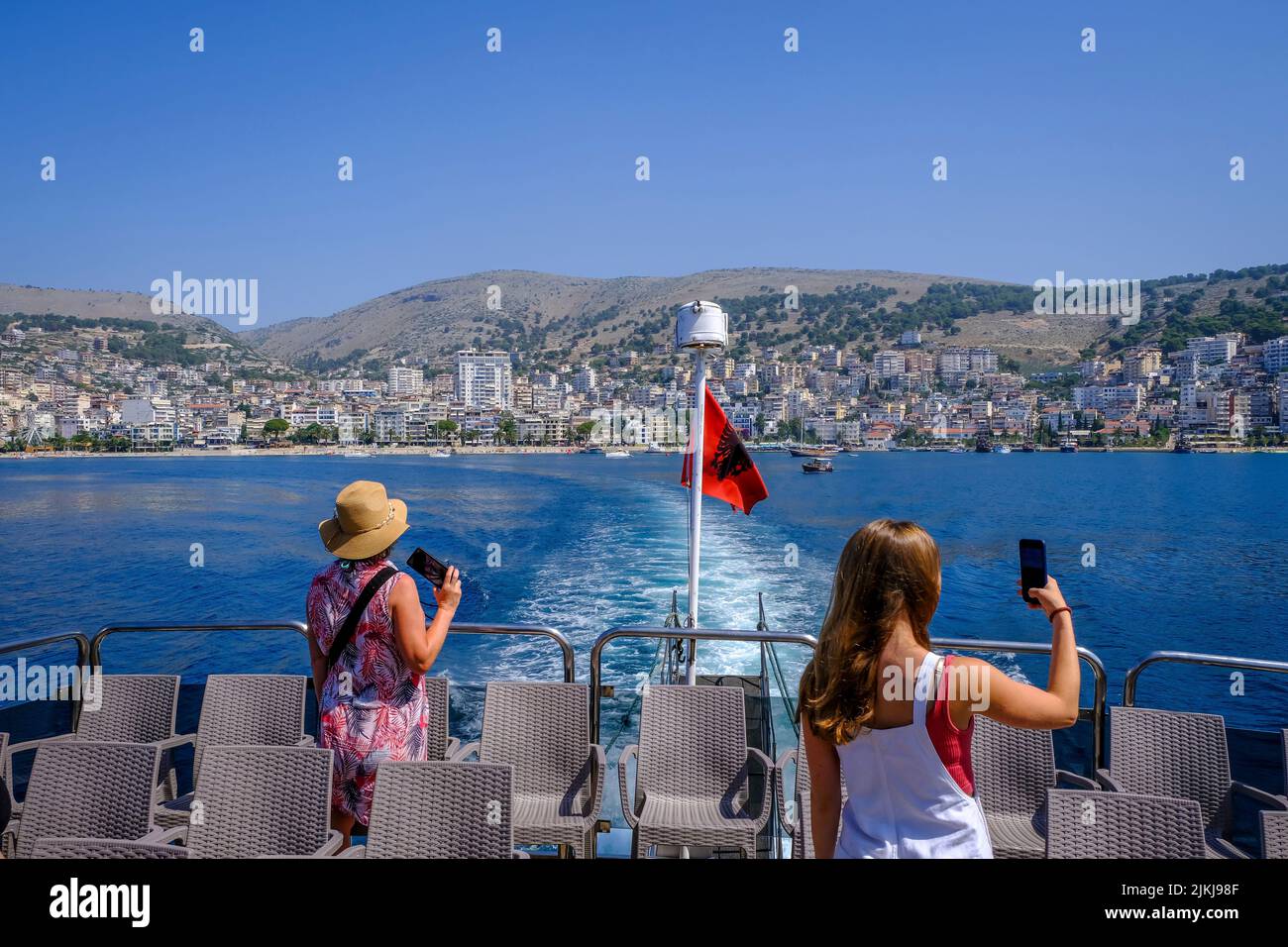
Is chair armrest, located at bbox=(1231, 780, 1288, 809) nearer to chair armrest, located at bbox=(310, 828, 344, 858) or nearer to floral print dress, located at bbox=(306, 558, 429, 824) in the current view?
floral print dress, located at bbox=(306, 558, 429, 824)

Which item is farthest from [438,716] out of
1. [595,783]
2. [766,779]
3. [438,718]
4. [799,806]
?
[799,806]

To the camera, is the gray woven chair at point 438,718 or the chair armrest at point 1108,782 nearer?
the chair armrest at point 1108,782

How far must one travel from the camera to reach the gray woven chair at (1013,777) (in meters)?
3.30

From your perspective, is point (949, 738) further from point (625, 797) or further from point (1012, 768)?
point (1012, 768)

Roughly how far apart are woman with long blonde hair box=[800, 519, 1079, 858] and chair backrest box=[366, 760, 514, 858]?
3.95ft

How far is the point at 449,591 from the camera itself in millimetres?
2750

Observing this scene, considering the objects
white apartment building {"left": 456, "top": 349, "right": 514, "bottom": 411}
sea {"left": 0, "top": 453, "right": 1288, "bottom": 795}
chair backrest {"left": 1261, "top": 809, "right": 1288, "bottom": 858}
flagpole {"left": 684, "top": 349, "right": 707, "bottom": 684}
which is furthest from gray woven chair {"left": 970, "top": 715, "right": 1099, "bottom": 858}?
white apartment building {"left": 456, "top": 349, "right": 514, "bottom": 411}

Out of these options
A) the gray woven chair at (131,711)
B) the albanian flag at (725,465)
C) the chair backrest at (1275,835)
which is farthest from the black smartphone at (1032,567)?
the albanian flag at (725,465)

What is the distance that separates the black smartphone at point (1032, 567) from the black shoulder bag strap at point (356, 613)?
2041 millimetres

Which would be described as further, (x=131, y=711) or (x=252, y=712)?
(x=131, y=711)

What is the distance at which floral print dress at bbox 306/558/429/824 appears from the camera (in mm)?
2760

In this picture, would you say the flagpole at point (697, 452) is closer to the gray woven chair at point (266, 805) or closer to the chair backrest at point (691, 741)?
the chair backrest at point (691, 741)

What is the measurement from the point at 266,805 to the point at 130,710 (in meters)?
1.79
